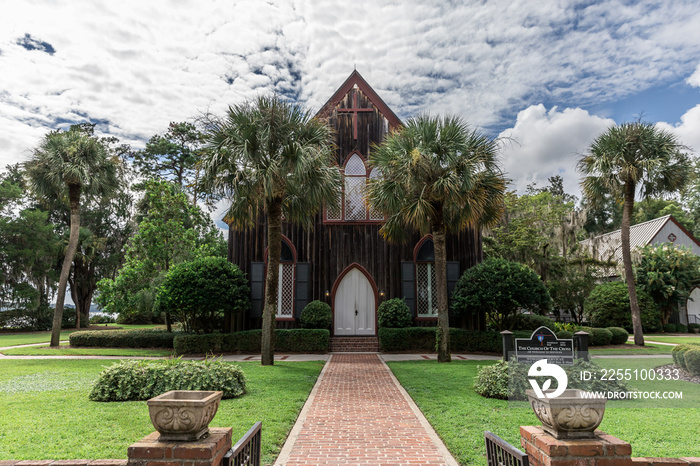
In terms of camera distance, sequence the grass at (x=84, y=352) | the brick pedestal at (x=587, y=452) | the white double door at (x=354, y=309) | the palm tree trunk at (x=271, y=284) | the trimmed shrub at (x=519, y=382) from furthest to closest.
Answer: the white double door at (x=354, y=309) → the grass at (x=84, y=352) → the palm tree trunk at (x=271, y=284) → the trimmed shrub at (x=519, y=382) → the brick pedestal at (x=587, y=452)

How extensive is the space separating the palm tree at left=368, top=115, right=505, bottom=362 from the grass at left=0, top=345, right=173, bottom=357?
10.1 metres

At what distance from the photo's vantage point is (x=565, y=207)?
90.6ft

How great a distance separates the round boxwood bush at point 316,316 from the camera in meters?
16.2

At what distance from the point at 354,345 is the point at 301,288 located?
315 centimetres

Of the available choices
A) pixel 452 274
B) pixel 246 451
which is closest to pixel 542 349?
pixel 246 451

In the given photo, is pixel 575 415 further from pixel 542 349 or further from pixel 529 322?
pixel 529 322

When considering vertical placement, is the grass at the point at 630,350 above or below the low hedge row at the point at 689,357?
below

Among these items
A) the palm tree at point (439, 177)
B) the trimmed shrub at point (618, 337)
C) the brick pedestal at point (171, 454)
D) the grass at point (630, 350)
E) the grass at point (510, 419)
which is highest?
the palm tree at point (439, 177)

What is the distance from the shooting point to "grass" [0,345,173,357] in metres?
15.6

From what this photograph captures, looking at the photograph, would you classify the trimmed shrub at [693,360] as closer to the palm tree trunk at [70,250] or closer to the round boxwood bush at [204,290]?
the round boxwood bush at [204,290]

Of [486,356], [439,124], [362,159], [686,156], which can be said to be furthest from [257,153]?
[686,156]

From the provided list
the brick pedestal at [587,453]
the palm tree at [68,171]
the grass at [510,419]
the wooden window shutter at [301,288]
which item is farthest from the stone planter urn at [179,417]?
the palm tree at [68,171]

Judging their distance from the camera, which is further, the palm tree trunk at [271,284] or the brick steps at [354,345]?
the brick steps at [354,345]

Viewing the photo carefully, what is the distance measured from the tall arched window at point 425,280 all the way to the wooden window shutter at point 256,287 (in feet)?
21.2
